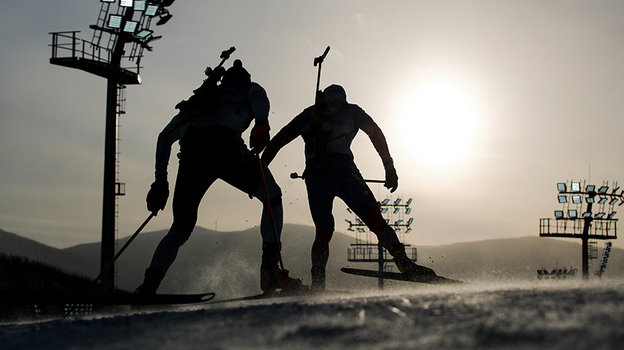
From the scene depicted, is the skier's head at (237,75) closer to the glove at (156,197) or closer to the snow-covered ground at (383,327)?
the glove at (156,197)

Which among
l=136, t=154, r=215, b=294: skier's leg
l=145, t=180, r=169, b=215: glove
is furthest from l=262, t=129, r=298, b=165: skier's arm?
l=145, t=180, r=169, b=215: glove

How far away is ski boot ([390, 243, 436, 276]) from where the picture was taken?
6766mm

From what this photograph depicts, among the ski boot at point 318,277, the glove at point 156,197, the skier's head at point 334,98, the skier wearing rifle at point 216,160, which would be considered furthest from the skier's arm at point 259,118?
the ski boot at point 318,277

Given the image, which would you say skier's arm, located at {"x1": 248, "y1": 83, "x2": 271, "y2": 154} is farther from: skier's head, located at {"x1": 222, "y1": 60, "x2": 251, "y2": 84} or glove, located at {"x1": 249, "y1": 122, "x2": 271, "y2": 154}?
skier's head, located at {"x1": 222, "y1": 60, "x2": 251, "y2": 84}

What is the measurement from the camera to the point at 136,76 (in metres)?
28.5

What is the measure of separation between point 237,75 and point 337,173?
4.88 ft

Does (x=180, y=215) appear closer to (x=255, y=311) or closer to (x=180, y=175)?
(x=180, y=175)

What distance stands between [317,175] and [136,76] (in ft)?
76.0

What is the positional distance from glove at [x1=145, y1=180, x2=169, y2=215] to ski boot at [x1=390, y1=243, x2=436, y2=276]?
96.7 inches

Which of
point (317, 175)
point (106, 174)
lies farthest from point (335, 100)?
point (106, 174)

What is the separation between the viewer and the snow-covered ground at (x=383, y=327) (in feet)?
7.23

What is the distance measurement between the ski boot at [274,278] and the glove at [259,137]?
3.04 ft

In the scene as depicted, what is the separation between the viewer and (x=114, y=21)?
27500 millimetres

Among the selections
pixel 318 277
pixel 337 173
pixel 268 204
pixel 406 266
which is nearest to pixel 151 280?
pixel 268 204
